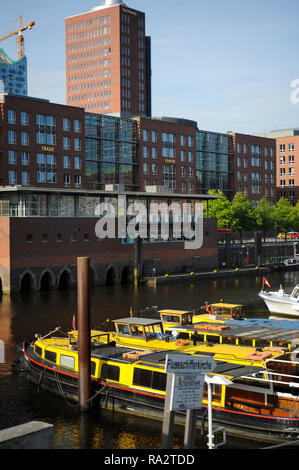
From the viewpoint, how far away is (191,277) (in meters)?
80.3

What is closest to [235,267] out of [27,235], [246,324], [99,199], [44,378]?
[99,199]

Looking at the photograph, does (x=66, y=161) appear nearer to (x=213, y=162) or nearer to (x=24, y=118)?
(x=24, y=118)

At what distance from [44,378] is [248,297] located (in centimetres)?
3838

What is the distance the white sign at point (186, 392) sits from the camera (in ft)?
41.9

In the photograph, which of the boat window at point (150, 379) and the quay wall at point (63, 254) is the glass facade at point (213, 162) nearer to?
the quay wall at point (63, 254)

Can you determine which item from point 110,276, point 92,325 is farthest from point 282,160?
point 92,325

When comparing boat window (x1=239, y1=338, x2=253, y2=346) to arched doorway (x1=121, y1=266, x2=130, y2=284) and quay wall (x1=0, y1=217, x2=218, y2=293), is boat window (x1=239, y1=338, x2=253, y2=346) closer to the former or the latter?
quay wall (x1=0, y1=217, x2=218, y2=293)

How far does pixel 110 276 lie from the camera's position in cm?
7819

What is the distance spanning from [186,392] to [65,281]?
2388 inches

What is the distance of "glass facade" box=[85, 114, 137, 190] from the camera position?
10419 centimetres

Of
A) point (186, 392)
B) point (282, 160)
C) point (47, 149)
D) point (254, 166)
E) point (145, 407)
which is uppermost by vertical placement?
point (282, 160)

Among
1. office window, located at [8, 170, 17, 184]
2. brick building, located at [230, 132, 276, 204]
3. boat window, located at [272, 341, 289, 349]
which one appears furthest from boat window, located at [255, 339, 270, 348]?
brick building, located at [230, 132, 276, 204]

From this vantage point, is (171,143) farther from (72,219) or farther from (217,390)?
(217,390)

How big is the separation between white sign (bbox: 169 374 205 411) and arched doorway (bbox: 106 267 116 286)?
63.9 m
